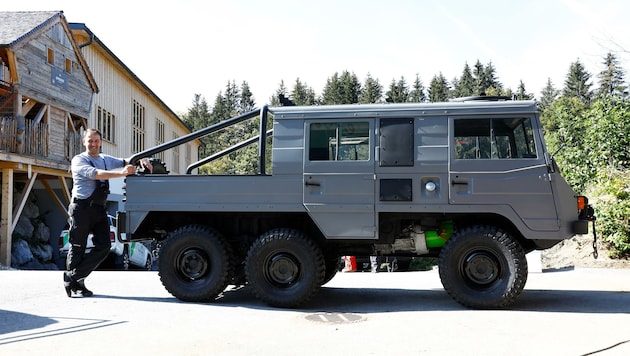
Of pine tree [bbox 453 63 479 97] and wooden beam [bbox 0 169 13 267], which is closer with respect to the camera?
wooden beam [bbox 0 169 13 267]

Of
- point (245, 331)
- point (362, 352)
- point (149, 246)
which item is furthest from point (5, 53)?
point (362, 352)

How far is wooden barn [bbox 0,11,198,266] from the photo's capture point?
18125mm

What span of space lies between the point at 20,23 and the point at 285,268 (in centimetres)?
1817

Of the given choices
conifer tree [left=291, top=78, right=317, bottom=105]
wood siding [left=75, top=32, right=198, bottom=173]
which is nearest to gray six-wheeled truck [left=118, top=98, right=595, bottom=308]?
wood siding [left=75, top=32, right=198, bottom=173]

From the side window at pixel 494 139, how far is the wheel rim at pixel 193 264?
126 inches

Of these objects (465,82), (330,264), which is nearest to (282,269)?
(330,264)

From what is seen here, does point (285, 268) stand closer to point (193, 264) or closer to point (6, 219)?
point (193, 264)

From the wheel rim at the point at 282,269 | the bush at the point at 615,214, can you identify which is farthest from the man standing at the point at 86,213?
the bush at the point at 615,214

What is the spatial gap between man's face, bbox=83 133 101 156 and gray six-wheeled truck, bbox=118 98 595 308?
695 millimetres

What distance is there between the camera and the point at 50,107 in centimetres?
2083

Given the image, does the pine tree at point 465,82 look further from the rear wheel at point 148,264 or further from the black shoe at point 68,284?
the black shoe at point 68,284

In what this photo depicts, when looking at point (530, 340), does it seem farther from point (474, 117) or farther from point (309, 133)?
point (309, 133)

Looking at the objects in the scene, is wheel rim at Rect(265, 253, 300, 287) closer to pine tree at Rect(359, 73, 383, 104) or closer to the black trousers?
the black trousers

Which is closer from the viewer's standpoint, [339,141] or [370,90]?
[339,141]
